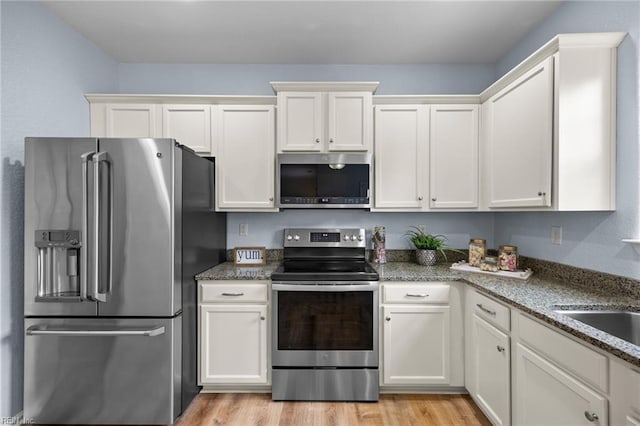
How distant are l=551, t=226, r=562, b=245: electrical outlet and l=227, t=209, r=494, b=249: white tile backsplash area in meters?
0.78

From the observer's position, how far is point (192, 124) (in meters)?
2.61

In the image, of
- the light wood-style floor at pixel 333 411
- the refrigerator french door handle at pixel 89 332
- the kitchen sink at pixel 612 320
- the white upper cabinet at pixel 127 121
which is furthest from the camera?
the white upper cabinet at pixel 127 121

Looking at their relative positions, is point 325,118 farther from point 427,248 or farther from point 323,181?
point 427,248

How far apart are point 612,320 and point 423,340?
1.07m

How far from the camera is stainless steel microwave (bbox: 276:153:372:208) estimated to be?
8.32 feet

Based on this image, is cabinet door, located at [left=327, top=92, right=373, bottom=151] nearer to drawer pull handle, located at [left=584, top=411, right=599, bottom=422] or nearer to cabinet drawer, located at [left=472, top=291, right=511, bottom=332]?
cabinet drawer, located at [left=472, top=291, right=511, bottom=332]

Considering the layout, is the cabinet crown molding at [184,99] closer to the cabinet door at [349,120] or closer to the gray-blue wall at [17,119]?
the gray-blue wall at [17,119]

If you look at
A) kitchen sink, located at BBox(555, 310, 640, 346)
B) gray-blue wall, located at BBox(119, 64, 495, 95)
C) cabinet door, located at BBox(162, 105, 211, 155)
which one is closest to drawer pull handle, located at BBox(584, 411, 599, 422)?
kitchen sink, located at BBox(555, 310, 640, 346)

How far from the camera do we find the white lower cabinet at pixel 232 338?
7.45ft

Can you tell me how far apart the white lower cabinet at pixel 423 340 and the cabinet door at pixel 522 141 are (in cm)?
77

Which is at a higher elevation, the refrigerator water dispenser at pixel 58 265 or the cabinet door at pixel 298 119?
the cabinet door at pixel 298 119

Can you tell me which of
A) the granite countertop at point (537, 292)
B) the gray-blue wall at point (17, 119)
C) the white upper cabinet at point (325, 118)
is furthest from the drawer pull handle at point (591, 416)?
the gray-blue wall at point (17, 119)

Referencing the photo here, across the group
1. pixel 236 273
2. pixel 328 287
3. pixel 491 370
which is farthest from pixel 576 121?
pixel 236 273

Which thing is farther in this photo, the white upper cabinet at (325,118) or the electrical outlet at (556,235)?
the white upper cabinet at (325,118)
